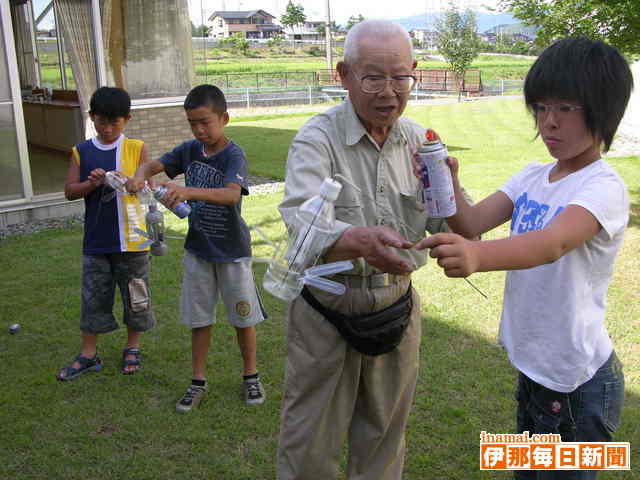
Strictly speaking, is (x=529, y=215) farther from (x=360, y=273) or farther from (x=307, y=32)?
(x=307, y=32)

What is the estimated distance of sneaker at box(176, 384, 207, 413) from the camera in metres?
3.99

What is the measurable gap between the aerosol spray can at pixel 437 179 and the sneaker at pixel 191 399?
2398mm

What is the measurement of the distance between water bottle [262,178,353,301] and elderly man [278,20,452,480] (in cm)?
5

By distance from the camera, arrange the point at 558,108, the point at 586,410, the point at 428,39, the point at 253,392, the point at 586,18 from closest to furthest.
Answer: the point at 558,108 → the point at 586,410 → the point at 253,392 → the point at 586,18 → the point at 428,39

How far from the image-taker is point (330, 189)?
2.08 m

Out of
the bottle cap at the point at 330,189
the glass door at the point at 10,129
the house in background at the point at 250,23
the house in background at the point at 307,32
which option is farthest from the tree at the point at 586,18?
the house in background at the point at 250,23

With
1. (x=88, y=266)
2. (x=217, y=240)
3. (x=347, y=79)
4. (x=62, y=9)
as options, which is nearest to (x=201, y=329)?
(x=217, y=240)

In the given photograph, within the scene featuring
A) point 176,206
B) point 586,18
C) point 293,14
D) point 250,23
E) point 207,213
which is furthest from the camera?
point 250,23

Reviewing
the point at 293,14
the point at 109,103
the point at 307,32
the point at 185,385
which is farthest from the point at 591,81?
the point at 307,32

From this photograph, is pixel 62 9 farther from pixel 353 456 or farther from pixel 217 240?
pixel 353 456

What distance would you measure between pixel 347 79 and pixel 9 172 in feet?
25.7

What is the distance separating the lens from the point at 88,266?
14.2ft

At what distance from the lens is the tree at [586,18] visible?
6484 mm

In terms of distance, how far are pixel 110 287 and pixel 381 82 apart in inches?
113
